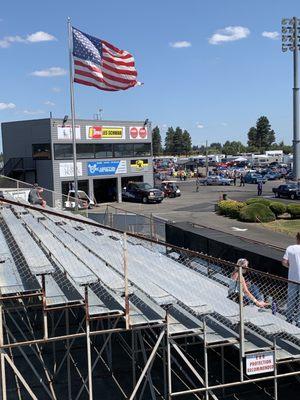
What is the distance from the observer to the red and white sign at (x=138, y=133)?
148ft

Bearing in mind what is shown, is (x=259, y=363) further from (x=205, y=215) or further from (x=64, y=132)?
(x=64, y=132)

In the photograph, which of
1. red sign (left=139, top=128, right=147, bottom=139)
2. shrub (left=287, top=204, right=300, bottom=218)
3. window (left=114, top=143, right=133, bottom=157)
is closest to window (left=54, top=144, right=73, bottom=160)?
window (left=114, top=143, right=133, bottom=157)

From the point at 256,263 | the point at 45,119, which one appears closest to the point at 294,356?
the point at 256,263

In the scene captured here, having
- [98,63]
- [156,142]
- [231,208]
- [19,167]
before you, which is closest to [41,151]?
[19,167]

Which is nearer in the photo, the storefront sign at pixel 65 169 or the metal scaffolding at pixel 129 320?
the metal scaffolding at pixel 129 320

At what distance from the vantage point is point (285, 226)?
28422mm

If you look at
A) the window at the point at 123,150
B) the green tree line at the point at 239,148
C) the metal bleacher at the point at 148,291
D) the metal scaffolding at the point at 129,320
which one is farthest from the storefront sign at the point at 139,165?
the green tree line at the point at 239,148

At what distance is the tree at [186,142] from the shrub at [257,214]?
140m

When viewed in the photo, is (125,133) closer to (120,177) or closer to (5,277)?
(120,177)

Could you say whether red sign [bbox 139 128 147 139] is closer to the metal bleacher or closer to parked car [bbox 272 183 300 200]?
parked car [bbox 272 183 300 200]

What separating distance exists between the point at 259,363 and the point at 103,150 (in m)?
37.2

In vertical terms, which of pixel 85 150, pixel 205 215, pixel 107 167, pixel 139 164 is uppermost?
pixel 85 150

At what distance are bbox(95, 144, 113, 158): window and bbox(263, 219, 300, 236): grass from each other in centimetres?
1744

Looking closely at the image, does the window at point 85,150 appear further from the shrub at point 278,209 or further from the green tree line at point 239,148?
the green tree line at point 239,148
